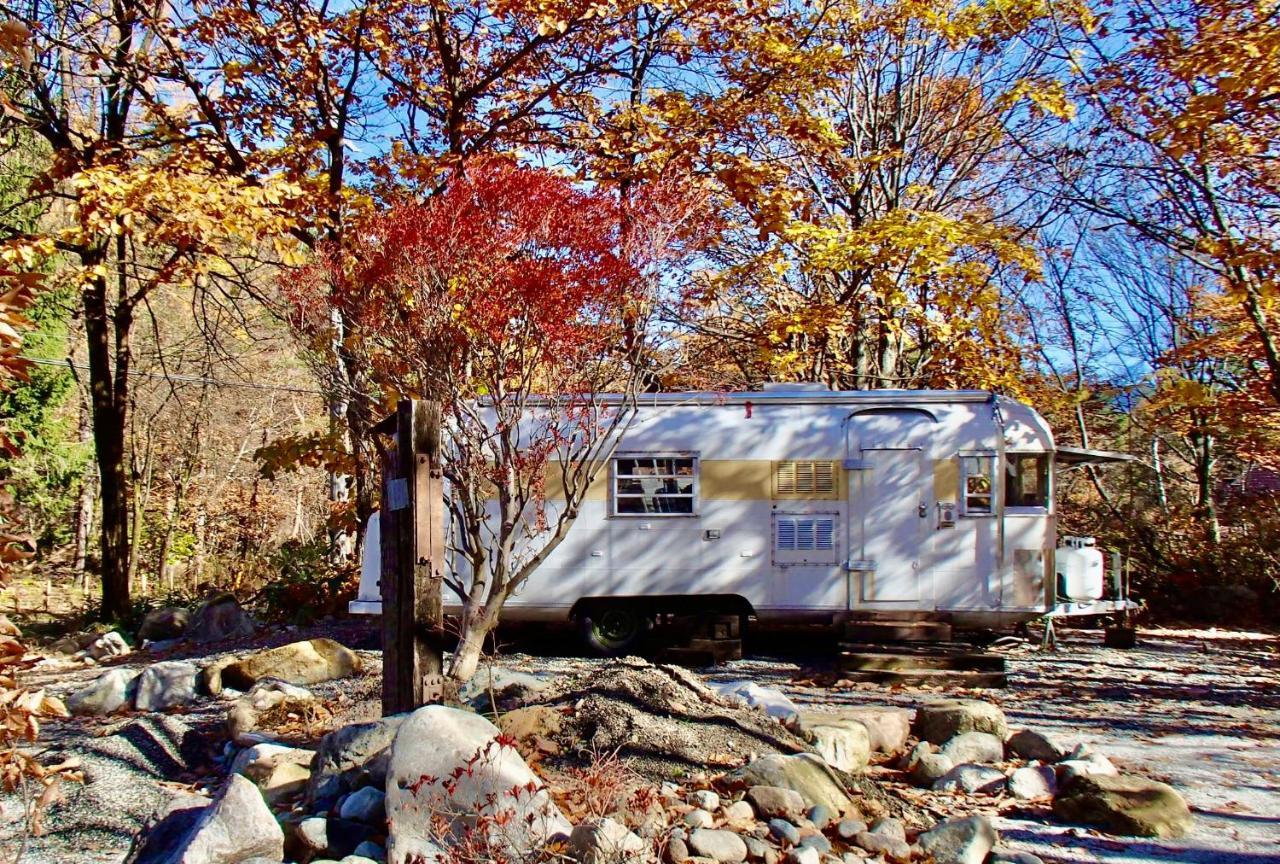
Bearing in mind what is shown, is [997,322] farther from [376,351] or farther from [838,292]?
[376,351]

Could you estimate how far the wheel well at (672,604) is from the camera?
11.2m

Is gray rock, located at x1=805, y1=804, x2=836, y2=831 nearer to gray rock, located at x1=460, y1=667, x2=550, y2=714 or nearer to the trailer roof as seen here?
gray rock, located at x1=460, y1=667, x2=550, y2=714

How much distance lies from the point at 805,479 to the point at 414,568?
5537 millimetres

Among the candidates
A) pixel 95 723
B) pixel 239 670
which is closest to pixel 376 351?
pixel 239 670

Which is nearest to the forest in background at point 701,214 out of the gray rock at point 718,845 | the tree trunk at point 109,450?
the tree trunk at point 109,450

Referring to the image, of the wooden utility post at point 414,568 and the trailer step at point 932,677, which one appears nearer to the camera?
the wooden utility post at point 414,568

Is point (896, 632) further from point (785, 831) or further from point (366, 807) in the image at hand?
point (366, 807)

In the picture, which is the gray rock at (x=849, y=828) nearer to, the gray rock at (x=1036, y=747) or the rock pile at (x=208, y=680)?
the gray rock at (x=1036, y=747)

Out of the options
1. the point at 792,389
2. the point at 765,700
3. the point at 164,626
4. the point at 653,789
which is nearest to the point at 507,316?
the point at 765,700

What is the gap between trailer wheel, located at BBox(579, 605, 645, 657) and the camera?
447 inches

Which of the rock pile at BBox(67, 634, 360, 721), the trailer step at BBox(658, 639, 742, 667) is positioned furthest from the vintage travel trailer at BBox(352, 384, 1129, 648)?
the rock pile at BBox(67, 634, 360, 721)

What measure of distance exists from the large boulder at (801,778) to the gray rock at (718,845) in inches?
26.7

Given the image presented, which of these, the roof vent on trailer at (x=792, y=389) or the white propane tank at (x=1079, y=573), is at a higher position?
the roof vent on trailer at (x=792, y=389)

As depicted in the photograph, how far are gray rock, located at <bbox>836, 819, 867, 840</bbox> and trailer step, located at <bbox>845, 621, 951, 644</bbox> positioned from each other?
5.38 m
